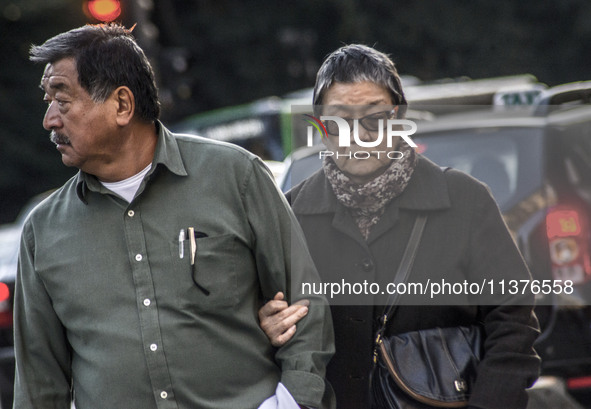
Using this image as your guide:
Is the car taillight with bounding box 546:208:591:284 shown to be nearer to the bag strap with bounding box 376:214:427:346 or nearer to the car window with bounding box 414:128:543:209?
the car window with bounding box 414:128:543:209

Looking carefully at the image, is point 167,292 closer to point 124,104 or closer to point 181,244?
point 181,244

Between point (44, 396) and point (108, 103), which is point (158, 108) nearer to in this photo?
point (108, 103)

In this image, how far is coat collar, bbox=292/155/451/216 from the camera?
2.93 meters

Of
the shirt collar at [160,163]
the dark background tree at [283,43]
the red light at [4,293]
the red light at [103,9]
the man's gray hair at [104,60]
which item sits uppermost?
the man's gray hair at [104,60]

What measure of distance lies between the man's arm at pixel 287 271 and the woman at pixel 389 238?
0.06 metres

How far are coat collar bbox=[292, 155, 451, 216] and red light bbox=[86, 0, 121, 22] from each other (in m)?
7.72

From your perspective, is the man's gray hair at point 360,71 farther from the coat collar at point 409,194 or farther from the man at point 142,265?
the man at point 142,265

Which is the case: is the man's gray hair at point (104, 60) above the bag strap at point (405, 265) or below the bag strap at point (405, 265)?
above

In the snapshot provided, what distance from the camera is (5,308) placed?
7012 millimetres

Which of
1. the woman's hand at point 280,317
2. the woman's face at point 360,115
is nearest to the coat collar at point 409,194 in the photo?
the woman's face at point 360,115

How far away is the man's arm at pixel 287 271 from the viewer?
2.75 meters

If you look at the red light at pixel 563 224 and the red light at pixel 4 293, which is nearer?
the red light at pixel 563 224

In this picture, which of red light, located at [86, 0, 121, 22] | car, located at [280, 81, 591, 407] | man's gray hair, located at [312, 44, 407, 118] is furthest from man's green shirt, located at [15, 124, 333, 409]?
red light, located at [86, 0, 121, 22]

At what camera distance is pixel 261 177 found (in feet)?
9.37
